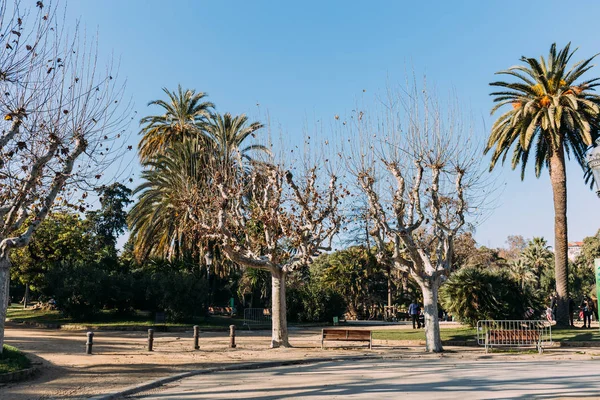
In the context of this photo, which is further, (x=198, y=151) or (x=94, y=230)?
(x=94, y=230)

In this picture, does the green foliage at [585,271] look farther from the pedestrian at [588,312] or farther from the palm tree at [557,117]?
the palm tree at [557,117]

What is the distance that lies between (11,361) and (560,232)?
83.2 ft

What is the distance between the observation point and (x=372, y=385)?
10.6 meters

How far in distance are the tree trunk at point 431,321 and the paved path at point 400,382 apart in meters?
4.09

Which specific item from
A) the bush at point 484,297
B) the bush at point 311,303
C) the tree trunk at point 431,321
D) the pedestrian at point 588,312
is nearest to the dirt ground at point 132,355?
→ the tree trunk at point 431,321

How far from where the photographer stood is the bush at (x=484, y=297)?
77.1 ft

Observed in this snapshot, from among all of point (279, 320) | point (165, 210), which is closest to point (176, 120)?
point (165, 210)

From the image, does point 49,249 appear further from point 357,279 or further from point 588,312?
point 588,312

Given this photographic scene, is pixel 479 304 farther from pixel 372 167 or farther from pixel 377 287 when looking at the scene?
pixel 377 287

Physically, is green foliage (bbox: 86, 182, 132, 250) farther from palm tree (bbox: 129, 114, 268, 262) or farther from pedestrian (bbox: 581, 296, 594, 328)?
pedestrian (bbox: 581, 296, 594, 328)

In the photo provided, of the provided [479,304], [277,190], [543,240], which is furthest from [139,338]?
[543,240]

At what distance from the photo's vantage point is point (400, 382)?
11.0 metres

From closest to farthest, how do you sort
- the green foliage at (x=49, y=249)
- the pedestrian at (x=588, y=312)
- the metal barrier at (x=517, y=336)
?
the metal barrier at (x=517, y=336), the pedestrian at (x=588, y=312), the green foliage at (x=49, y=249)

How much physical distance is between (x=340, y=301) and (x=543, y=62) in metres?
18.7
